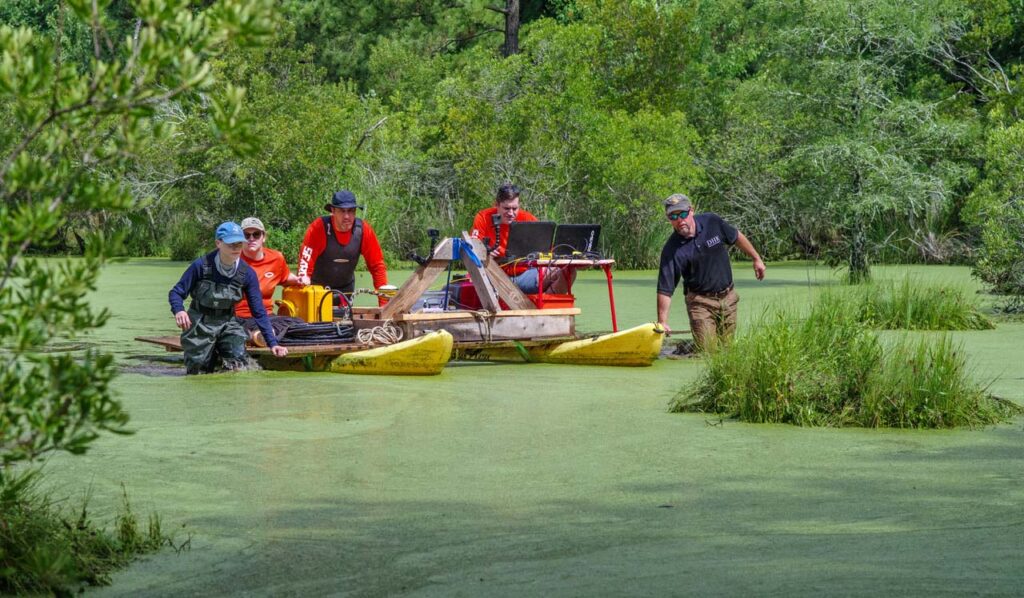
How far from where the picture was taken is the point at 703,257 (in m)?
10.9

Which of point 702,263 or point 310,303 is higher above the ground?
point 702,263

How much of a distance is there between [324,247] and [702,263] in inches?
107

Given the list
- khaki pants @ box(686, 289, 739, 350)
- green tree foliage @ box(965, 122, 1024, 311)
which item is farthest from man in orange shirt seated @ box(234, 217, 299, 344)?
green tree foliage @ box(965, 122, 1024, 311)

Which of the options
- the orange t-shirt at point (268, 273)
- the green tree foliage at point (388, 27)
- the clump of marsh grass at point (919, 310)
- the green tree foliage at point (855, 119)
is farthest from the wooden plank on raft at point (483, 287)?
the green tree foliage at point (388, 27)

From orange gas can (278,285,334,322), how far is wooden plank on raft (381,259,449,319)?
414mm

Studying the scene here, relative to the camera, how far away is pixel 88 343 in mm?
12133

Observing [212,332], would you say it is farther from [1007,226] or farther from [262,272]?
[1007,226]

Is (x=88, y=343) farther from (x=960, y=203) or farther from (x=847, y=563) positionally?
(x=960, y=203)

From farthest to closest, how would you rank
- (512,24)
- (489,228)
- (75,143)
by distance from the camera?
1. (512,24)
2. (489,228)
3. (75,143)

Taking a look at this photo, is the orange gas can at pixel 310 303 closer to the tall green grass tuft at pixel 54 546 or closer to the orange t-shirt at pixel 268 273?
the orange t-shirt at pixel 268 273

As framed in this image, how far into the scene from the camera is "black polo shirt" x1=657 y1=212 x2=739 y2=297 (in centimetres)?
1086

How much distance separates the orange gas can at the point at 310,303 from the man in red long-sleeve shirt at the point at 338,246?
1.03 ft

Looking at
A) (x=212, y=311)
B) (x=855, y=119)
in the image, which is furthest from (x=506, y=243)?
(x=855, y=119)

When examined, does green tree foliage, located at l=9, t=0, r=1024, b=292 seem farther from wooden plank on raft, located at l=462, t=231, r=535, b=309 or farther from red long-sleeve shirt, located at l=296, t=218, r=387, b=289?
red long-sleeve shirt, located at l=296, t=218, r=387, b=289
